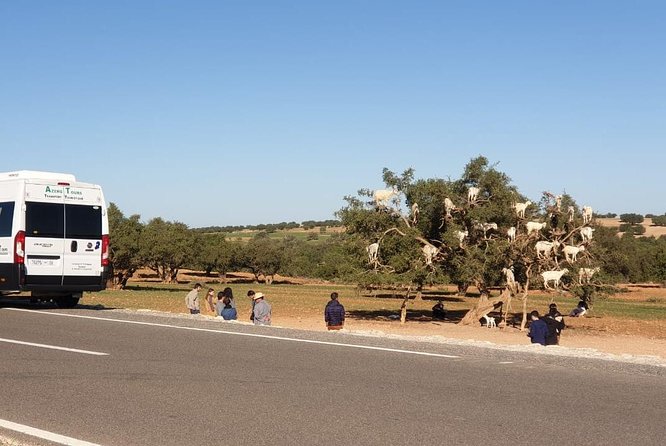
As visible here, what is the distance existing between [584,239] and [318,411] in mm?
29660

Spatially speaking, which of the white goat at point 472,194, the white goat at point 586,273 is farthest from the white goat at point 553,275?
the white goat at point 472,194

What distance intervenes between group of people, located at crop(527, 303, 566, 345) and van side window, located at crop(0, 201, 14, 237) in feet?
42.0

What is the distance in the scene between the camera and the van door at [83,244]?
20.3 metres

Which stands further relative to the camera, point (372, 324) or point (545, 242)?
point (372, 324)

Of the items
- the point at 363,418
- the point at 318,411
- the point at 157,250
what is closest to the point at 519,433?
the point at 363,418

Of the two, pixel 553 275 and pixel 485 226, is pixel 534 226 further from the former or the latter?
pixel 485 226

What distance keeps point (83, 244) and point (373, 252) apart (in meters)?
18.6

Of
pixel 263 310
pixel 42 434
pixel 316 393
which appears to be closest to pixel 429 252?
pixel 263 310

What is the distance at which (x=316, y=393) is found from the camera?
8867 mm

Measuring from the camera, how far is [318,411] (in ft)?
26.0

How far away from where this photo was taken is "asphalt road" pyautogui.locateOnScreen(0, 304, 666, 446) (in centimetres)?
706

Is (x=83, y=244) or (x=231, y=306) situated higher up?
(x=83, y=244)

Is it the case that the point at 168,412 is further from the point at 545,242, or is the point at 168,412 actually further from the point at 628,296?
the point at 628,296

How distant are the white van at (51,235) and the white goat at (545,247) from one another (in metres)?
19.6
